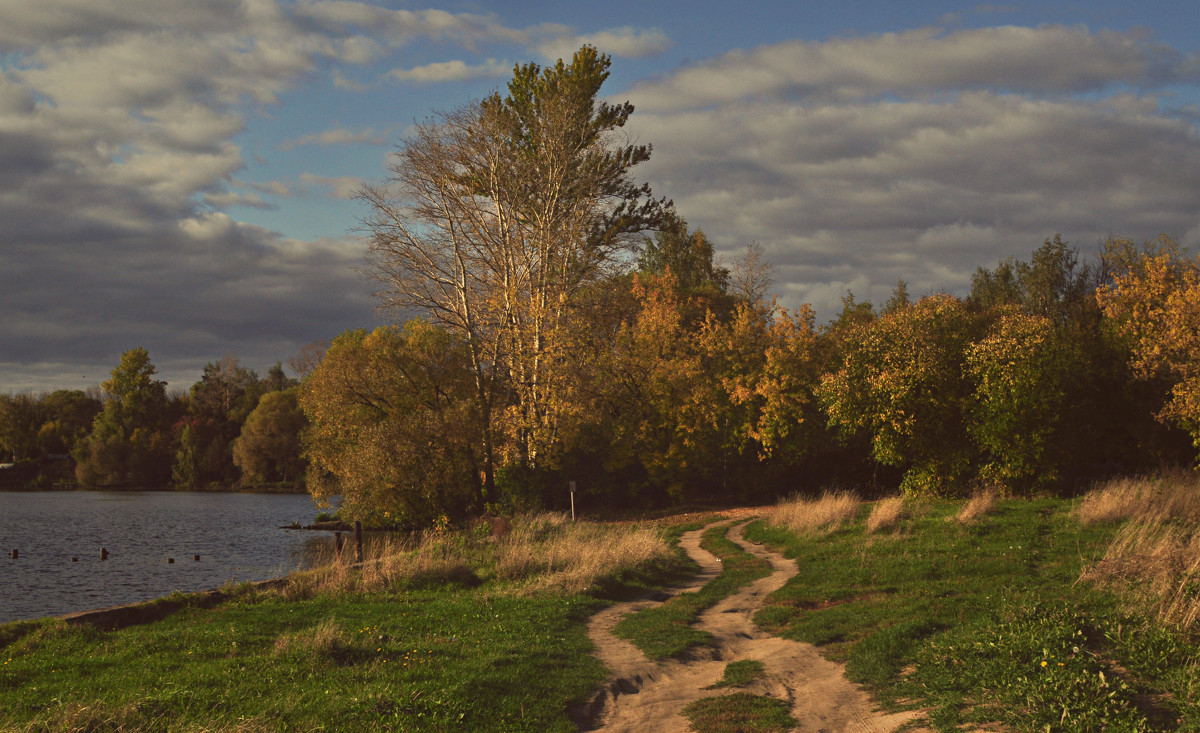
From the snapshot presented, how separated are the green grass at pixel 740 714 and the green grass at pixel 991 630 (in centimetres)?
132

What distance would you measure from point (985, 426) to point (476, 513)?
798 inches

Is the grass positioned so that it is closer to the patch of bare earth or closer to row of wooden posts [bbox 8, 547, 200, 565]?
the patch of bare earth

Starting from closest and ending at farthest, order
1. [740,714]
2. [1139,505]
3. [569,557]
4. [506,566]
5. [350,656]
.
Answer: [740,714] → [350,656] → [506,566] → [569,557] → [1139,505]

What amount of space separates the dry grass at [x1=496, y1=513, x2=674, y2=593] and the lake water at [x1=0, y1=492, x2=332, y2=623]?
9.41m

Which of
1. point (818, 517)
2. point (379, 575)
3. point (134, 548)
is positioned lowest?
point (134, 548)

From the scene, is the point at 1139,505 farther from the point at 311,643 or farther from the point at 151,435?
the point at 151,435

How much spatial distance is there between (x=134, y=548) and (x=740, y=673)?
33269mm

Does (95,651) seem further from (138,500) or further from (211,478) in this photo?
(211,478)

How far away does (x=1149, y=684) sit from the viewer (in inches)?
321

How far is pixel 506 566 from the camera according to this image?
1811 cm

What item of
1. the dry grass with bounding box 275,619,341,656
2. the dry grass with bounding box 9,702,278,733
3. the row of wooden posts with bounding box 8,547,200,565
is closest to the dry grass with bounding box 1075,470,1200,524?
the dry grass with bounding box 275,619,341,656

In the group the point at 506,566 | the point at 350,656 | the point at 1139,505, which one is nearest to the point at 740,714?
the point at 350,656

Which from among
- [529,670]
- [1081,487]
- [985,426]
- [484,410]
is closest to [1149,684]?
[529,670]

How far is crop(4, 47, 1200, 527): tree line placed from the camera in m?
29.8
